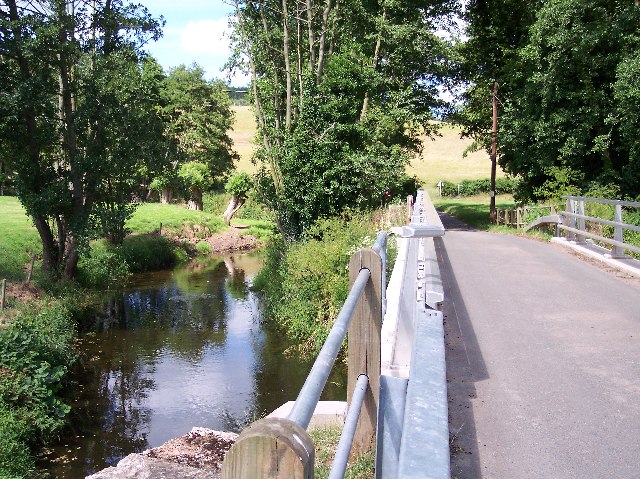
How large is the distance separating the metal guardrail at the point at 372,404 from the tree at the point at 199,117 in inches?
2180

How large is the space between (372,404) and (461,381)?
1.80m

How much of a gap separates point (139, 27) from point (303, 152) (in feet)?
25.8

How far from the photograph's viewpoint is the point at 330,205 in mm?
26141

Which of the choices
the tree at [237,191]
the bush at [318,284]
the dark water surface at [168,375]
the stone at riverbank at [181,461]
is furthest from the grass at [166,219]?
the stone at riverbank at [181,461]

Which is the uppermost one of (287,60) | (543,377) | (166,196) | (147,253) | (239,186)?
(287,60)

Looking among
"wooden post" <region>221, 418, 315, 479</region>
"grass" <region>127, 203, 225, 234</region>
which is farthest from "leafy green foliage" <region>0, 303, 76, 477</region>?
"grass" <region>127, 203, 225, 234</region>

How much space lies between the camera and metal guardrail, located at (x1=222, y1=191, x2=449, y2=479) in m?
1.60

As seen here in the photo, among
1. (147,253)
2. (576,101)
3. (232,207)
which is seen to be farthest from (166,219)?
(576,101)

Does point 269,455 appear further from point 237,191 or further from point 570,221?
point 237,191

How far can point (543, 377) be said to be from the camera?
600 centimetres

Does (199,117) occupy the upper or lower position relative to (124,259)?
upper


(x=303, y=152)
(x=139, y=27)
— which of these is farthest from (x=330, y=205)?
(x=139, y=27)

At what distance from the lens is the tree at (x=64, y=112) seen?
2183cm

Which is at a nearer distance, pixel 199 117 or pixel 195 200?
pixel 195 200
